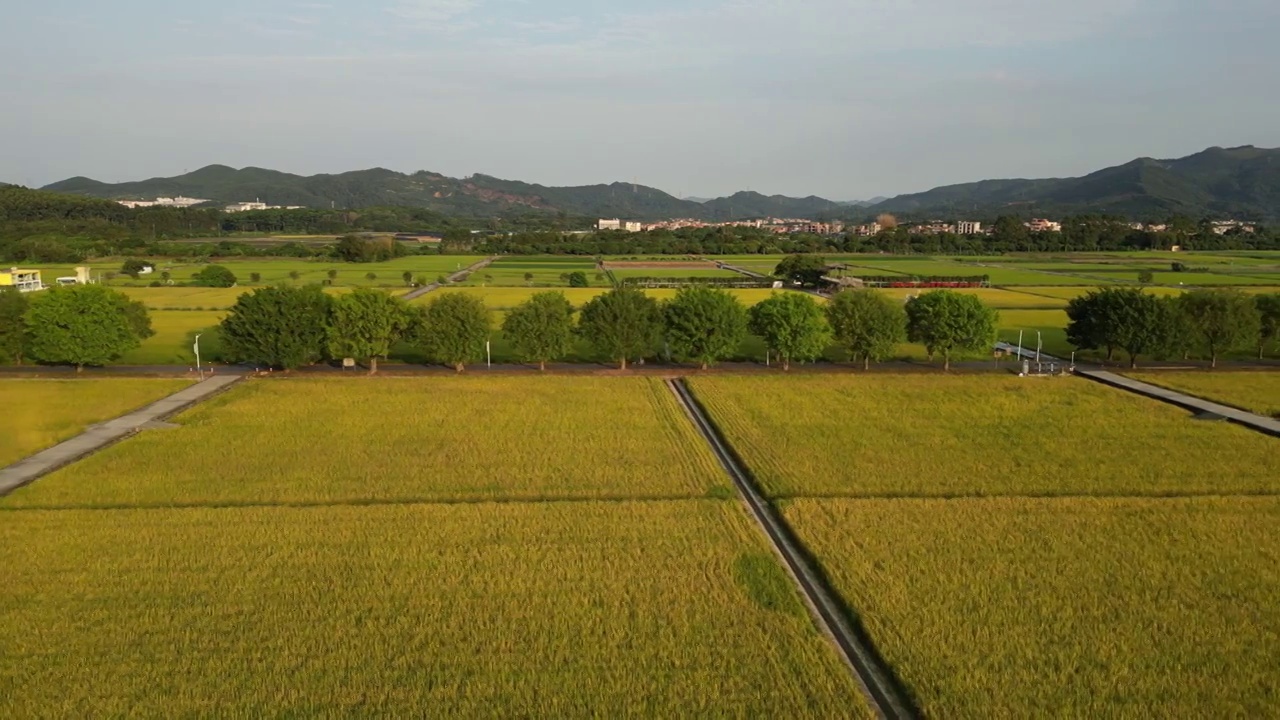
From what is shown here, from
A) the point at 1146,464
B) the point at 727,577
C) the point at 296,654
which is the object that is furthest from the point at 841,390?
the point at 296,654

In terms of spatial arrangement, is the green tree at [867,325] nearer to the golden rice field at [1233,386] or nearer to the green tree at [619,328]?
the green tree at [619,328]

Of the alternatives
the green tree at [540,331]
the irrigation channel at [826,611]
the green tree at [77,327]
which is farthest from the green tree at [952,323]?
the green tree at [77,327]

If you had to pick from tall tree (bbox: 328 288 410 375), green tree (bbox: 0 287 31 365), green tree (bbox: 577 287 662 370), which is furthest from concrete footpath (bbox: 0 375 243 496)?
green tree (bbox: 577 287 662 370)

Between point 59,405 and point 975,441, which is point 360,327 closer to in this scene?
point 59,405

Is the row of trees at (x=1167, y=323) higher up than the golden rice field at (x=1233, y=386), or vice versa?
the row of trees at (x=1167, y=323)

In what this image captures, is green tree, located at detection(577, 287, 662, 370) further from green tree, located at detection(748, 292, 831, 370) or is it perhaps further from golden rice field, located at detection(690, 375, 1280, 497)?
green tree, located at detection(748, 292, 831, 370)

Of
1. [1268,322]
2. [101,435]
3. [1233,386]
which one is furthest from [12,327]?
[1268,322]

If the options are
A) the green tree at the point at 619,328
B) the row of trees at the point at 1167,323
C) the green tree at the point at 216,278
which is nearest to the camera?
the row of trees at the point at 1167,323
